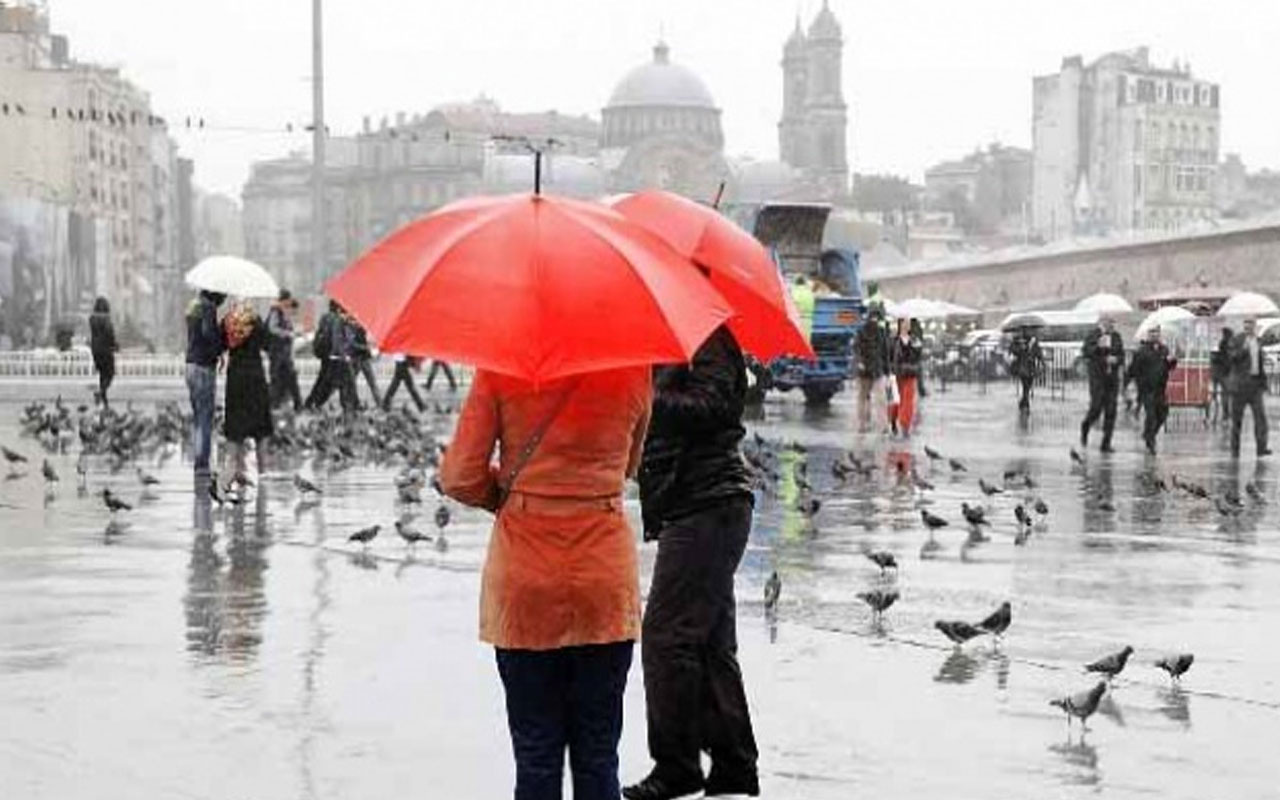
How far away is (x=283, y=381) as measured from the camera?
2930 centimetres

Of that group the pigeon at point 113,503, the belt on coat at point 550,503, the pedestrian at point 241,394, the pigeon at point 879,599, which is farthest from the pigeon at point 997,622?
the pedestrian at point 241,394

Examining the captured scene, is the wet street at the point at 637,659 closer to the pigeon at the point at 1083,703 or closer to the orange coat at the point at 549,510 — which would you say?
the pigeon at the point at 1083,703

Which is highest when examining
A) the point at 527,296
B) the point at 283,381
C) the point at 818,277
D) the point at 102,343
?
the point at 818,277

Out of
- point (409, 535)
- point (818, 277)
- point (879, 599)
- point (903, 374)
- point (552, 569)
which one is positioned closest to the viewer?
point (552, 569)

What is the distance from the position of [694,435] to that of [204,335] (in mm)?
9679

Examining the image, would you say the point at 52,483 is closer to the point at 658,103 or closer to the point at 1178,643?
the point at 1178,643

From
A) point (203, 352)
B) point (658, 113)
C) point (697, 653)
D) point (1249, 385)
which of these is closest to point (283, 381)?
point (1249, 385)

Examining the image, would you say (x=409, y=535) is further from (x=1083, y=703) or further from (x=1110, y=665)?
(x=1083, y=703)

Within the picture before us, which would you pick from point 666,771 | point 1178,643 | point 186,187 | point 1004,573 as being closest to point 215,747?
point 666,771

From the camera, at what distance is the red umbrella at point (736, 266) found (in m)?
6.16

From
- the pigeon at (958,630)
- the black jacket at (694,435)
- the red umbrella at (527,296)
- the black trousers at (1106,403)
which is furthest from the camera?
the black trousers at (1106,403)

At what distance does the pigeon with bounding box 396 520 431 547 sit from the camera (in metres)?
12.3

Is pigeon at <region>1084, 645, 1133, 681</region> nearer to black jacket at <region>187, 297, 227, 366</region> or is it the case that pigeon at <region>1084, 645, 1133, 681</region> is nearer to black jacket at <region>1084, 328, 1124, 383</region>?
black jacket at <region>187, 297, 227, 366</region>

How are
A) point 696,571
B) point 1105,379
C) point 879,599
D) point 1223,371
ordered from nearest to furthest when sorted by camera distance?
point 696,571 < point 879,599 < point 1105,379 < point 1223,371
